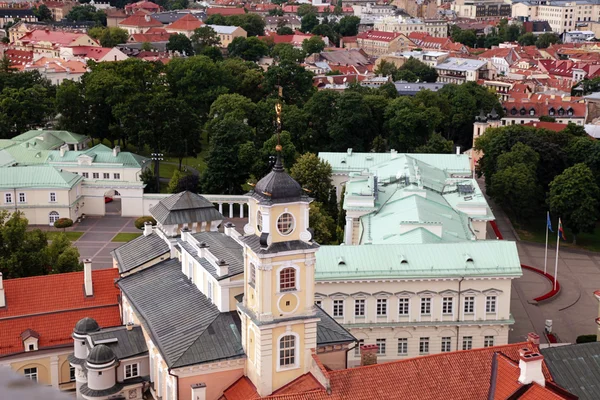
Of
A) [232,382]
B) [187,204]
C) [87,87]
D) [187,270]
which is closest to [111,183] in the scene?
[87,87]

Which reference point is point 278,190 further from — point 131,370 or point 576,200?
point 576,200

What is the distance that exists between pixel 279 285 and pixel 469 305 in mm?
19688

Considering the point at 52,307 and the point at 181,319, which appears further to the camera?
the point at 52,307

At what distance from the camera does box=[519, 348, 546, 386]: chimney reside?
2831 centimetres

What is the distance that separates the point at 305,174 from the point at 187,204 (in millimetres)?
29719

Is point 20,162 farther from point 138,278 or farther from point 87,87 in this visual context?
point 138,278

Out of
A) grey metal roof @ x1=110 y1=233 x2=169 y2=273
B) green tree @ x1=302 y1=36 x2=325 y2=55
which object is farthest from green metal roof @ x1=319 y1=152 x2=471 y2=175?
green tree @ x1=302 y1=36 x2=325 y2=55

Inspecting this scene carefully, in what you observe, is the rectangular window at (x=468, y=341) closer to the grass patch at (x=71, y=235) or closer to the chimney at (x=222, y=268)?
the chimney at (x=222, y=268)

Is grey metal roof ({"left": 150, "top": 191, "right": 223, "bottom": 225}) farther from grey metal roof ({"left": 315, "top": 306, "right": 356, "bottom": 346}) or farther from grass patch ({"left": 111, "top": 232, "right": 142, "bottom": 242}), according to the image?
grass patch ({"left": 111, "top": 232, "right": 142, "bottom": 242})

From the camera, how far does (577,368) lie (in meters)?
31.7

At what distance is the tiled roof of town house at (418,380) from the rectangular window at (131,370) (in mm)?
9492

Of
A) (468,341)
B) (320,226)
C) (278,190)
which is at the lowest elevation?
(468,341)

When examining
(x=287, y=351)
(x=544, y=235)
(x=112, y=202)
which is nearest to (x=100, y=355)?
(x=287, y=351)

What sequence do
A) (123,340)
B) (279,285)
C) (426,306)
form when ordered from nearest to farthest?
(279,285)
(123,340)
(426,306)
